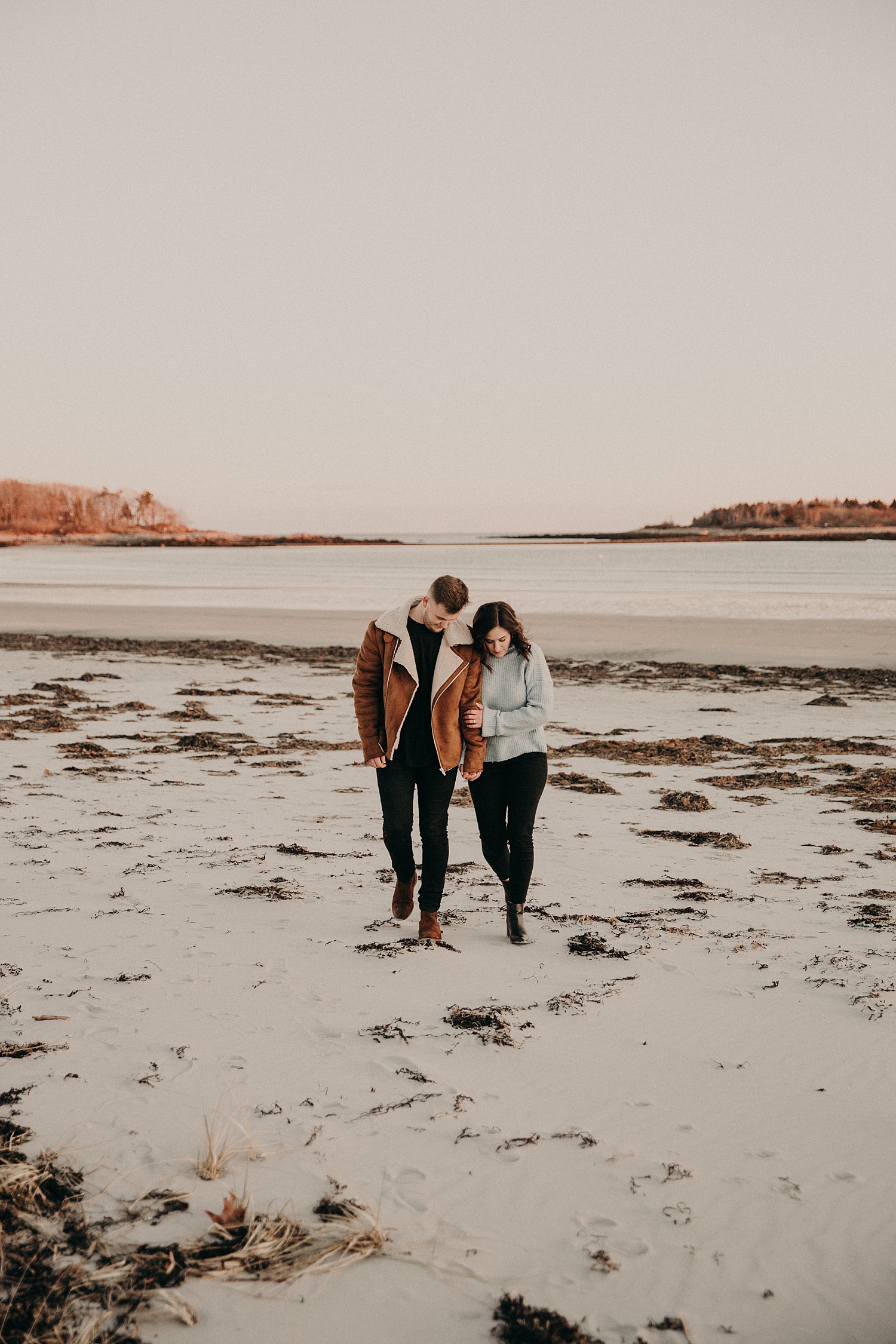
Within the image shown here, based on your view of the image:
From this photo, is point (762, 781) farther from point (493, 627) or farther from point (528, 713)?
point (493, 627)

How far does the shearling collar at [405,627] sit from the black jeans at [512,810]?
0.66 metres

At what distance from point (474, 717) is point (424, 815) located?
0.62m

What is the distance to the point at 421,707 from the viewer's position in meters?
4.68

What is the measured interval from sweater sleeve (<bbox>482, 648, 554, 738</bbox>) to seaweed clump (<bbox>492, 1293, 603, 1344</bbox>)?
8.66 ft

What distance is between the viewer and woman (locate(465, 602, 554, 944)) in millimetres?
Result: 4750

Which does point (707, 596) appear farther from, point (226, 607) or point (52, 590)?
point (52, 590)

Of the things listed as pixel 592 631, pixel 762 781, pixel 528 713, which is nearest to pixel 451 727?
pixel 528 713

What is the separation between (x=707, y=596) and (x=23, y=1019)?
123ft

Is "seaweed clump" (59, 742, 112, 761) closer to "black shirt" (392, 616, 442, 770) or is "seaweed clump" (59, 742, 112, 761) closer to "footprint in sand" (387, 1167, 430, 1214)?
"black shirt" (392, 616, 442, 770)

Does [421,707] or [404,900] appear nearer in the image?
[421,707]

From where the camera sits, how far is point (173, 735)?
10648mm

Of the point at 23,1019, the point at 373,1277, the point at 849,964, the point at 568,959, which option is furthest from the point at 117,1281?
the point at 849,964

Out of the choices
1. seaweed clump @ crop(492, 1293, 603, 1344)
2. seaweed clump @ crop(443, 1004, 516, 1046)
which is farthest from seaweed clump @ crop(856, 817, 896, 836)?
seaweed clump @ crop(492, 1293, 603, 1344)

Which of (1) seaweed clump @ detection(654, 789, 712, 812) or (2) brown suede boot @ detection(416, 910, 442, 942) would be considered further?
(1) seaweed clump @ detection(654, 789, 712, 812)
